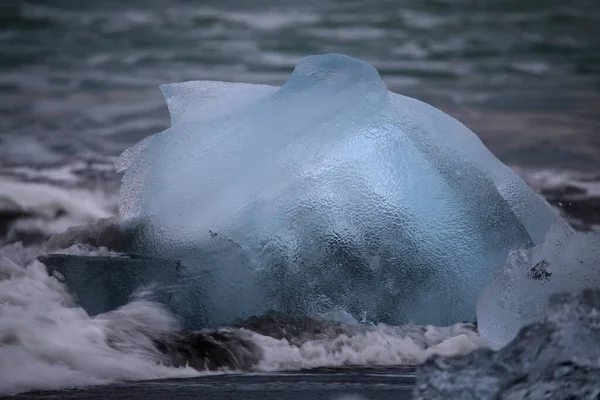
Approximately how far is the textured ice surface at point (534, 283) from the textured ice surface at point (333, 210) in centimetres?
51

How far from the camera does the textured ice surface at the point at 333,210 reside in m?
3.97

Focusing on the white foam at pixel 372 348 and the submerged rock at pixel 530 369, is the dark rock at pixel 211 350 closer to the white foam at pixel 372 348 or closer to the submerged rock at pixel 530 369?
the white foam at pixel 372 348

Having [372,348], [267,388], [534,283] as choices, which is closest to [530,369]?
[267,388]

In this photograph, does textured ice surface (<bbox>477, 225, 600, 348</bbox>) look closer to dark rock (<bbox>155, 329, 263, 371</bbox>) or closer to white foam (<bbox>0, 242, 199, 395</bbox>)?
dark rock (<bbox>155, 329, 263, 371</bbox>)

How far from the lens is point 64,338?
3.20 m

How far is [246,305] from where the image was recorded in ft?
13.1

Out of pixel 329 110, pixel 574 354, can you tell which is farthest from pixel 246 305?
pixel 574 354

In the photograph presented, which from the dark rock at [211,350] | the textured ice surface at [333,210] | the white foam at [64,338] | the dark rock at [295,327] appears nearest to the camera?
the white foam at [64,338]

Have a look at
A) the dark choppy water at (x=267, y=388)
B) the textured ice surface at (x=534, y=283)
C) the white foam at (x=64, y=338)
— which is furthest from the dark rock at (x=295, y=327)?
the textured ice surface at (x=534, y=283)

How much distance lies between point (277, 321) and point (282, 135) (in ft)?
3.02

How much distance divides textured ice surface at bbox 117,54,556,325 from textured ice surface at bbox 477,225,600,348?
0.51 metres

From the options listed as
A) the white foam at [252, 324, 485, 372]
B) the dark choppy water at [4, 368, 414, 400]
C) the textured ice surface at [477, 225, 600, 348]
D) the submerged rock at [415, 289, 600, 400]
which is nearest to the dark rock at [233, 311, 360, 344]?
the white foam at [252, 324, 485, 372]

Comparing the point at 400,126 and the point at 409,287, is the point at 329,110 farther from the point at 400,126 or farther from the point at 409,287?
the point at 409,287

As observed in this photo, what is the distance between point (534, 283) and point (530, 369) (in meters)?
1.58
